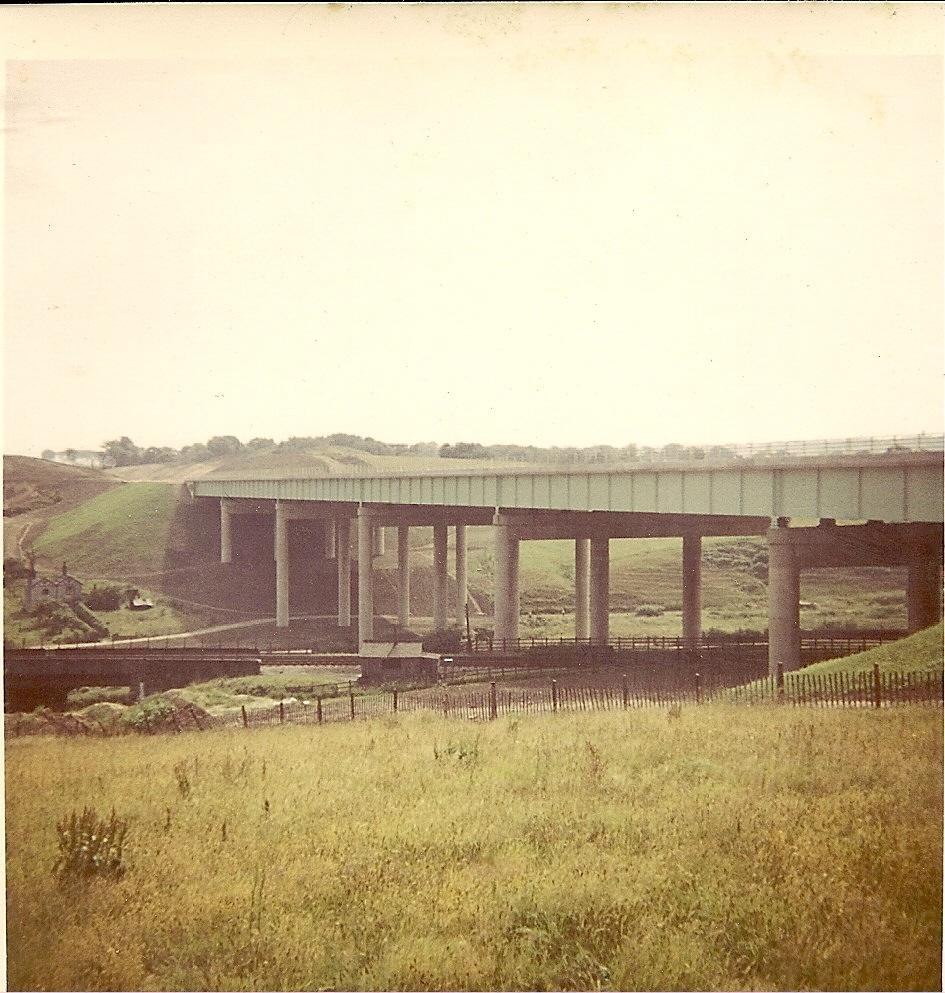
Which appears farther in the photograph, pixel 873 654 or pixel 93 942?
pixel 873 654

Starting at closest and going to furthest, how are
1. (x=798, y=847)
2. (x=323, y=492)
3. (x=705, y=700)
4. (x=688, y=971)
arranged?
(x=688, y=971) < (x=798, y=847) < (x=705, y=700) < (x=323, y=492)

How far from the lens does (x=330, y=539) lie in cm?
6944

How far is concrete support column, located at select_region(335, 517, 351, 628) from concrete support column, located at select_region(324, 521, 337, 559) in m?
2.63

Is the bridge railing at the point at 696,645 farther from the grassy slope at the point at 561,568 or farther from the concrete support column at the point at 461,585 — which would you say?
the concrete support column at the point at 461,585

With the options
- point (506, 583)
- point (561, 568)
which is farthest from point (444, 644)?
point (561, 568)

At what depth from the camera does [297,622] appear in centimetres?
6150

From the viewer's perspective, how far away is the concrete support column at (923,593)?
15523mm

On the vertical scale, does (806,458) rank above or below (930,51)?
below

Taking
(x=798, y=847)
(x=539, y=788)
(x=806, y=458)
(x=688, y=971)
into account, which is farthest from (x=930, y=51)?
(x=688, y=971)

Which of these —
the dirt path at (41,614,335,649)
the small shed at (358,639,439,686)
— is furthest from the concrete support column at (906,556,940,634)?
the dirt path at (41,614,335,649)

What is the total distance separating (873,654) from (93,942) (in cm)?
1527

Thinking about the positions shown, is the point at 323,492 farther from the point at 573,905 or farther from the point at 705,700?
the point at 573,905

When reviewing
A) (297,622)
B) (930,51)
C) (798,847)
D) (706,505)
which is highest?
(930,51)

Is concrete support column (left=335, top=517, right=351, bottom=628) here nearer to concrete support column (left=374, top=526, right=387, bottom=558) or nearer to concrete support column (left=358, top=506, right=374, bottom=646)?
concrete support column (left=374, top=526, right=387, bottom=558)
